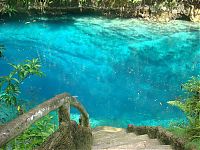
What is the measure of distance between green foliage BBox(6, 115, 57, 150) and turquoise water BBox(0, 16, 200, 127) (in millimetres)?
5217

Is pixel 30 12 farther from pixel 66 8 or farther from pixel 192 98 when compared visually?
pixel 192 98

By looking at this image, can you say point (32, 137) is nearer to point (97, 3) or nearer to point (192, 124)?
point (192, 124)

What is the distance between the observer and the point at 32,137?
459 cm

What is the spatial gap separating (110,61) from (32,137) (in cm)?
1065

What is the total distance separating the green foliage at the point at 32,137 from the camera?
4.18m

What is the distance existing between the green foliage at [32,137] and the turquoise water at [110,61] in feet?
17.1

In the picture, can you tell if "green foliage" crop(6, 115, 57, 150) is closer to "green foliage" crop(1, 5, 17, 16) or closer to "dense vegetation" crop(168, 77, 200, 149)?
"dense vegetation" crop(168, 77, 200, 149)

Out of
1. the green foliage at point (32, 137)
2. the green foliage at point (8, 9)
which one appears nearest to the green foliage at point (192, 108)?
the green foliage at point (32, 137)

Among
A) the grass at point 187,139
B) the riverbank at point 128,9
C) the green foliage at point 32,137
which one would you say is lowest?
the green foliage at point 32,137

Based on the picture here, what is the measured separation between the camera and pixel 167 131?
458 cm

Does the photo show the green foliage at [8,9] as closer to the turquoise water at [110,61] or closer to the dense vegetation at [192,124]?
the turquoise water at [110,61]

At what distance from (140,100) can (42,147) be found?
9.13 m

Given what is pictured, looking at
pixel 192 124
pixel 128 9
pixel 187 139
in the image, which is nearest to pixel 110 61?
pixel 128 9

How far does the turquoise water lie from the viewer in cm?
1139
